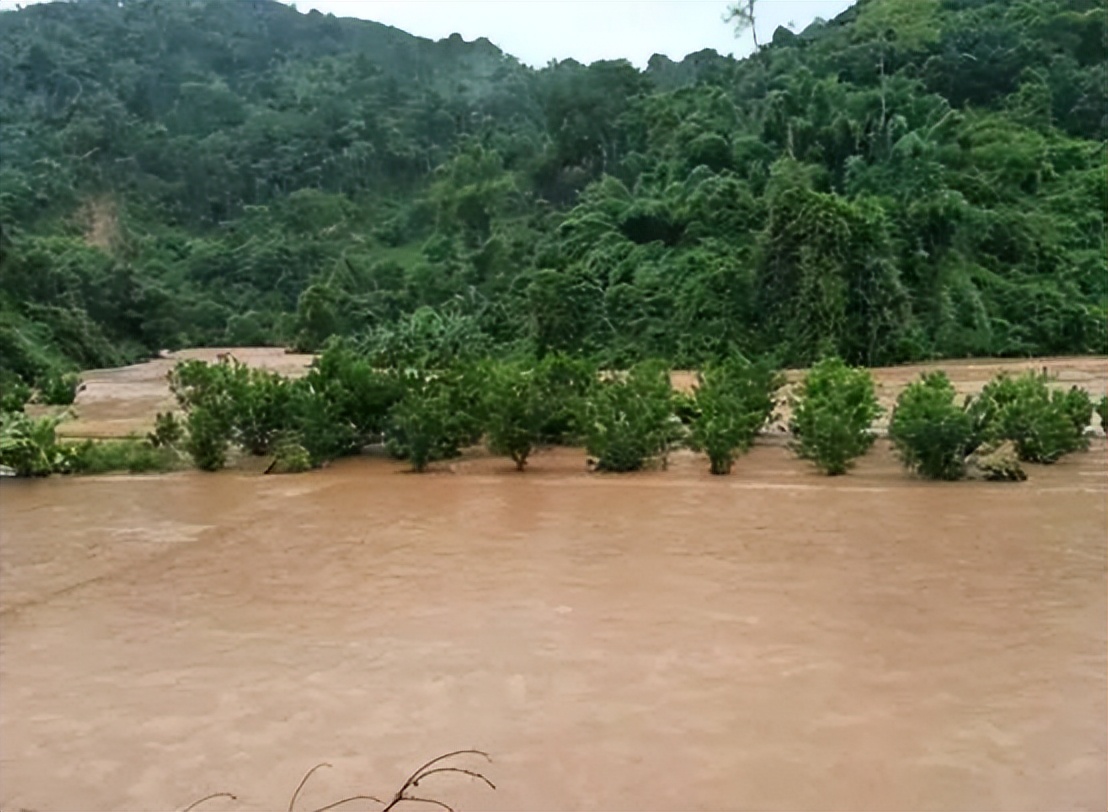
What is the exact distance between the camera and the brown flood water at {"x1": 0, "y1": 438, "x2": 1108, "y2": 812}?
14.0ft

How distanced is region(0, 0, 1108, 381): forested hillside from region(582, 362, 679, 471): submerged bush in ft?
37.8

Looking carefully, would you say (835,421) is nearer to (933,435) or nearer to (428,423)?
(933,435)

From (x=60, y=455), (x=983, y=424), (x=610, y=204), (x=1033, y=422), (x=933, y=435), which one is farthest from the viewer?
(x=610, y=204)

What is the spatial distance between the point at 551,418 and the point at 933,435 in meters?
3.97

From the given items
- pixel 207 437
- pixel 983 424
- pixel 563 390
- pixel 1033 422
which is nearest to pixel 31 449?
pixel 207 437

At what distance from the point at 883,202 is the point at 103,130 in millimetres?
33370

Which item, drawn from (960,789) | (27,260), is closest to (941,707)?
(960,789)

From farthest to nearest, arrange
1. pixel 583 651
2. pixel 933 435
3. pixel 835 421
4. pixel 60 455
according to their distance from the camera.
A: pixel 60 455 < pixel 835 421 < pixel 933 435 < pixel 583 651

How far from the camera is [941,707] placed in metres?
4.74

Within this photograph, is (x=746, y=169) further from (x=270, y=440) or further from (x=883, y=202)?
(x=270, y=440)

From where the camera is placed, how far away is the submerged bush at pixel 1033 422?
11.0 m

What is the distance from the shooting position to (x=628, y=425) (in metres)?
11.3

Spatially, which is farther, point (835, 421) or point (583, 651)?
point (835, 421)

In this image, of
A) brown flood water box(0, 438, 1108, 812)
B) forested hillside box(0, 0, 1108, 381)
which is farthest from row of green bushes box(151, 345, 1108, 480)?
forested hillside box(0, 0, 1108, 381)
